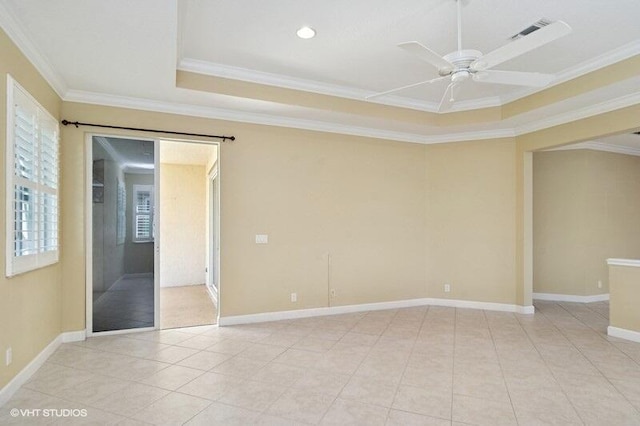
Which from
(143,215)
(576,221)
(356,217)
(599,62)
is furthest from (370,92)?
(576,221)

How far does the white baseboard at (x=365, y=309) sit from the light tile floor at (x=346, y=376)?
6.8 inches

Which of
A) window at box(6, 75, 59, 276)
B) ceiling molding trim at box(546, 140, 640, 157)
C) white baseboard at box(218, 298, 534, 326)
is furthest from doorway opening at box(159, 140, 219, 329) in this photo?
ceiling molding trim at box(546, 140, 640, 157)

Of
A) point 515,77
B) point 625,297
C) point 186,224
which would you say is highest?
point 515,77

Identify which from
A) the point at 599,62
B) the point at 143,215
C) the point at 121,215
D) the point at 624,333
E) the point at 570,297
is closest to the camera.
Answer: the point at 599,62

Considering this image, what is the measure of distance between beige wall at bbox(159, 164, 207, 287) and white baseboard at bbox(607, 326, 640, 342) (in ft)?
22.2

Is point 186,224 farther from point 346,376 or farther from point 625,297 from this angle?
point 625,297

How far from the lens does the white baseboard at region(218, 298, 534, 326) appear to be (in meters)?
4.58

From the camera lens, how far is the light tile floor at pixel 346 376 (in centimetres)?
244

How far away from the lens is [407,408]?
252cm

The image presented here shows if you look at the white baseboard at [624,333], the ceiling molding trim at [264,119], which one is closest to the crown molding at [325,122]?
the ceiling molding trim at [264,119]

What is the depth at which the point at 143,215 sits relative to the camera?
4.41 metres

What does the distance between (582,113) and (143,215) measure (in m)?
5.49

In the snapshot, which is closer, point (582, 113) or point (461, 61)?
point (461, 61)

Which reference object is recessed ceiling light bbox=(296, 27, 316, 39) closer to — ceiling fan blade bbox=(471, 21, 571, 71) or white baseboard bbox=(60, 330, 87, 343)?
ceiling fan blade bbox=(471, 21, 571, 71)
